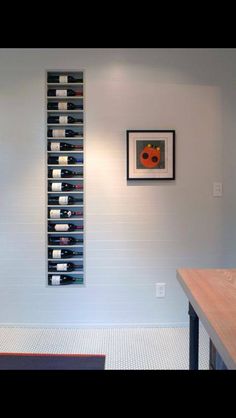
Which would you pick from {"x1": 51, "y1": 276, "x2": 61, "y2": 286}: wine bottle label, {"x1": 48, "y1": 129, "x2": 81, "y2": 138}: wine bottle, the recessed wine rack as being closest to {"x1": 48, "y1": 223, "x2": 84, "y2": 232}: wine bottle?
the recessed wine rack

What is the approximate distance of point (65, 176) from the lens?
9.65 ft

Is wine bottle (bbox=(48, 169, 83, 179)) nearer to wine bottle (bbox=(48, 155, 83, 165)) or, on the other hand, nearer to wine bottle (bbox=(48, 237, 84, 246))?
wine bottle (bbox=(48, 155, 83, 165))

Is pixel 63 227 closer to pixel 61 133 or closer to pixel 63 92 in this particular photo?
pixel 61 133

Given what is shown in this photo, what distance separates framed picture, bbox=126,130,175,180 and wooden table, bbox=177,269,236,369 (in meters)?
1.63

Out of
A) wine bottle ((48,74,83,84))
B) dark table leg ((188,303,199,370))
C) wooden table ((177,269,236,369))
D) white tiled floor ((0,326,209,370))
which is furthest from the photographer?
wine bottle ((48,74,83,84))

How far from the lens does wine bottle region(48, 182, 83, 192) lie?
9.59 ft

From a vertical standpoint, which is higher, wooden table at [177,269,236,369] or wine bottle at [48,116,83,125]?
wine bottle at [48,116,83,125]

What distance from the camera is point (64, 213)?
117 inches

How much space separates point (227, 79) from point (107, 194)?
4.93ft

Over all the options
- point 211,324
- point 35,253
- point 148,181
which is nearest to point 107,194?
point 148,181

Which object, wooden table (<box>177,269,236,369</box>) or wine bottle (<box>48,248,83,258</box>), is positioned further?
wine bottle (<box>48,248,83,258</box>)

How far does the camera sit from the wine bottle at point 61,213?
2939 millimetres
